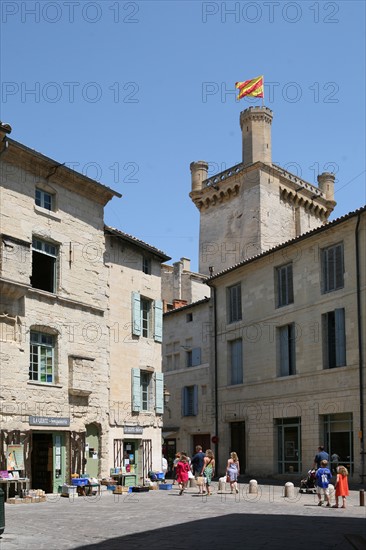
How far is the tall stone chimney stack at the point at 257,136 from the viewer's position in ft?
171

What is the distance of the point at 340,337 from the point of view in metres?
28.5

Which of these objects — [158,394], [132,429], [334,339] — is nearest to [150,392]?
[158,394]

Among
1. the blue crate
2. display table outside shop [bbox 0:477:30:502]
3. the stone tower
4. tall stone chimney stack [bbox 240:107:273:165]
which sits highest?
tall stone chimney stack [bbox 240:107:273:165]

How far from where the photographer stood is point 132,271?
29547mm

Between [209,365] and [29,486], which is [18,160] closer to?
[29,486]

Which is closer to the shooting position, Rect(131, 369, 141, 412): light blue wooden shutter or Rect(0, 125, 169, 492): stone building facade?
Rect(0, 125, 169, 492): stone building facade

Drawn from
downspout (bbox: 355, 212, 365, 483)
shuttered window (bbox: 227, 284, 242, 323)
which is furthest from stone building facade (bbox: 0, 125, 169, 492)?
downspout (bbox: 355, 212, 365, 483)

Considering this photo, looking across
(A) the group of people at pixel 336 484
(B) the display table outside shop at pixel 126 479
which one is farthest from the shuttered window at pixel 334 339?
(B) the display table outside shop at pixel 126 479

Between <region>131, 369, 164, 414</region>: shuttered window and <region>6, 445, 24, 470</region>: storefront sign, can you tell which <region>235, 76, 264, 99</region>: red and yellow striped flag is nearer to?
<region>131, 369, 164, 414</region>: shuttered window

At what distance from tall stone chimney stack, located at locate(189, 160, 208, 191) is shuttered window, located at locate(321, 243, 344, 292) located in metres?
28.7

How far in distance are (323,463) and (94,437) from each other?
898cm

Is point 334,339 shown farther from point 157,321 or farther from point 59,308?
point 59,308

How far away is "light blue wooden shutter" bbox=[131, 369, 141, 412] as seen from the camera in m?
28.4

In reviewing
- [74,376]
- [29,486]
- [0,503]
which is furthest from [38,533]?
[74,376]
